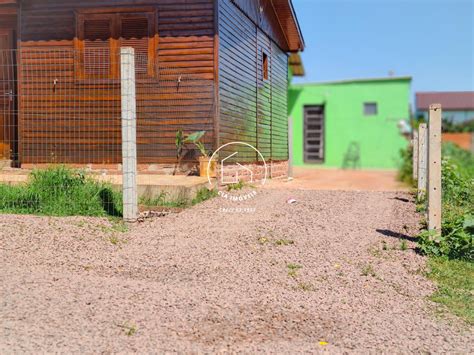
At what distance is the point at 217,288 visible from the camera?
172 inches

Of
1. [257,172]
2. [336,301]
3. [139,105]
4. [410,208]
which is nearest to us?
[336,301]

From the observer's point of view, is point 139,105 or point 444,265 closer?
point 444,265

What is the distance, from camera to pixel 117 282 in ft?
14.4

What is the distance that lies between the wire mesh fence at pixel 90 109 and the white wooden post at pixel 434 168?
14.9 feet

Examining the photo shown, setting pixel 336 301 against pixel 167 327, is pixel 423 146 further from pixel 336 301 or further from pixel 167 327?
pixel 167 327

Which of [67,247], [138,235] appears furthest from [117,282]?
[138,235]

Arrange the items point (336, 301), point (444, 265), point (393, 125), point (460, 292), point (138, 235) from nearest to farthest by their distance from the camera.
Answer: point (336, 301), point (460, 292), point (444, 265), point (138, 235), point (393, 125)

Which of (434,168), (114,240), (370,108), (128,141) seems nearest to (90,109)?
(128,141)

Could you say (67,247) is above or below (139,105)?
below

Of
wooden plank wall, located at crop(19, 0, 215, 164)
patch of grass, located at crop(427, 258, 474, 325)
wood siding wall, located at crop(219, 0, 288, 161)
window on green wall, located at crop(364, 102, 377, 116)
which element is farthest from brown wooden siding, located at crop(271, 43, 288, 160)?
patch of grass, located at crop(427, 258, 474, 325)

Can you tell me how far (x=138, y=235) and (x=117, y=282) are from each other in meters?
1.68

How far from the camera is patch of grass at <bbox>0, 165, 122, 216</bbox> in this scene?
689 centimetres

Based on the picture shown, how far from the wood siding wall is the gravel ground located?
4.17 metres

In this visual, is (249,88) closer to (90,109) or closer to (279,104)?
(279,104)
